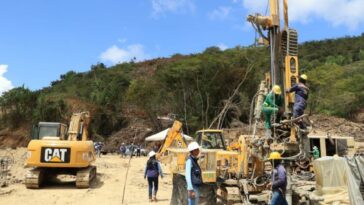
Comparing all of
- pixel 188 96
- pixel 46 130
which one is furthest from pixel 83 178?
pixel 188 96

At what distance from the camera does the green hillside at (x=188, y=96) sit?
43.4 meters

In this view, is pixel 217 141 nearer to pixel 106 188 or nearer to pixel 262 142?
pixel 106 188

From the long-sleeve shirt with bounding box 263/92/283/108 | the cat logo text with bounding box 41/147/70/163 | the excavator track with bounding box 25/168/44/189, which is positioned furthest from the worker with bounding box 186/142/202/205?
the excavator track with bounding box 25/168/44/189

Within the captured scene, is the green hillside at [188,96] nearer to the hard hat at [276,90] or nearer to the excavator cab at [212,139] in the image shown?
the excavator cab at [212,139]

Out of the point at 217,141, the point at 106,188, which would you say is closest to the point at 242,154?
the point at 217,141

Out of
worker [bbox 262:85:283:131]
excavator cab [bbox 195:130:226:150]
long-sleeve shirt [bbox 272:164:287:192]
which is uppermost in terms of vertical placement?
worker [bbox 262:85:283:131]

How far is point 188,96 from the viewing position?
144 feet

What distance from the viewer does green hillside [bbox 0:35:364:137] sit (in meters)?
43.4

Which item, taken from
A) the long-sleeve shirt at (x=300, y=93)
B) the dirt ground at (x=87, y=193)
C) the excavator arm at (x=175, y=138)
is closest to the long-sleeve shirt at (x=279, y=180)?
the long-sleeve shirt at (x=300, y=93)

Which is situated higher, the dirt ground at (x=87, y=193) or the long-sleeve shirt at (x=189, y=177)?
the long-sleeve shirt at (x=189, y=177)

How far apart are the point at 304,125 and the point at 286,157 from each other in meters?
0.88

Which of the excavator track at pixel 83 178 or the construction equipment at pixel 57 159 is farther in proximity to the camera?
the excavator track at pixel 83 178

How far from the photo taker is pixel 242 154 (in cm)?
1116

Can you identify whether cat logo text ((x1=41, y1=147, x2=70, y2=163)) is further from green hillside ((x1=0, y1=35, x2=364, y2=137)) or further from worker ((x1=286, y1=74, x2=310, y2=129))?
green hillside ((x1=0, y1=35, x2=364, y2=137))
